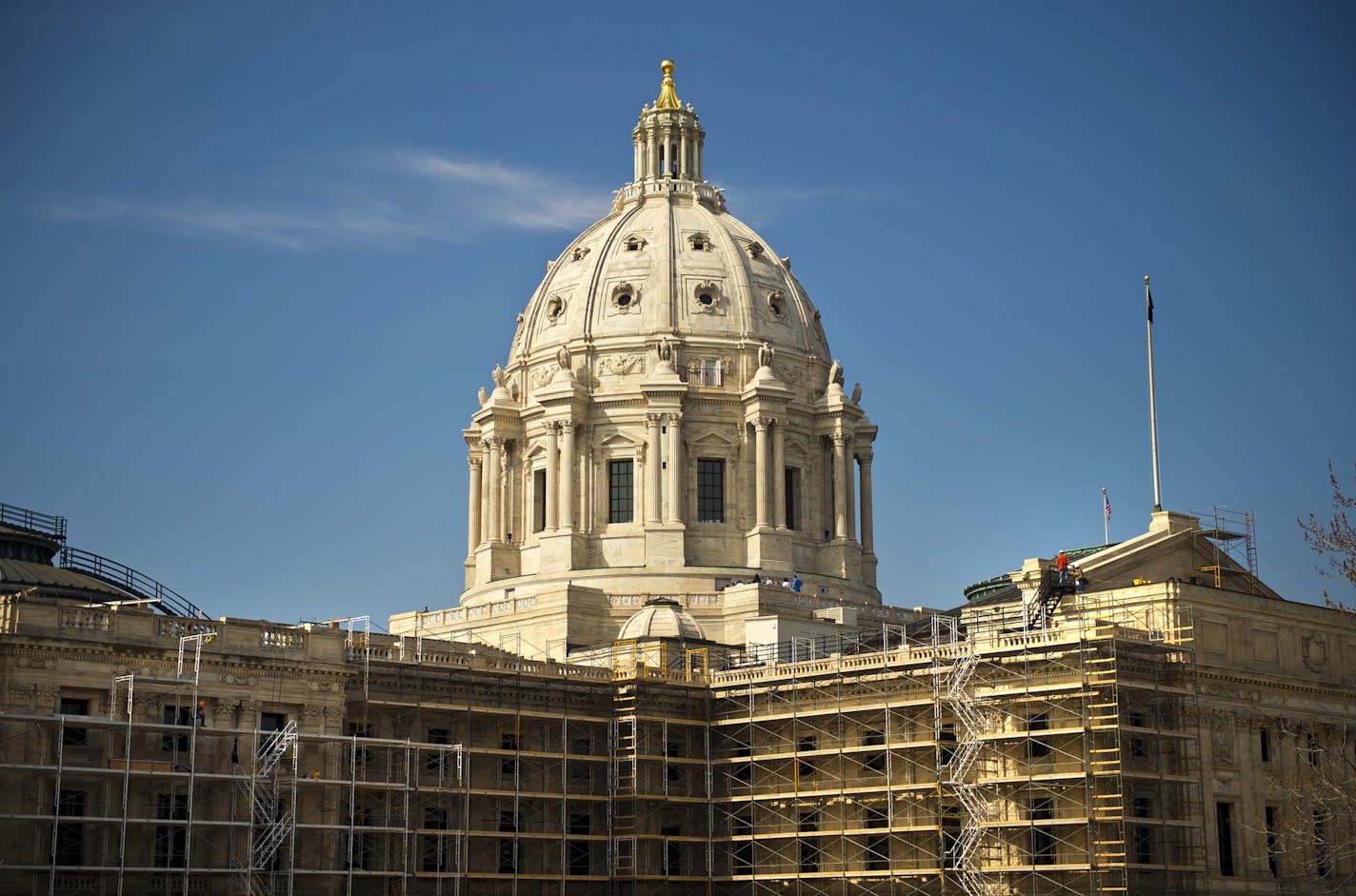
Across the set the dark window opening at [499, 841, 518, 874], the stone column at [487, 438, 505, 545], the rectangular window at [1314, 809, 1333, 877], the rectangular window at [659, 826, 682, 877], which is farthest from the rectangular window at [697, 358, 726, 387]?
the rectangular window at [1314, 809, 1333, 877]

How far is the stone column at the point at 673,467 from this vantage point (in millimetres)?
112812

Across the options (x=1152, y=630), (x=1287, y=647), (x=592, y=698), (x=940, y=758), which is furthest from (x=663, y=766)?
(x=1287, y=647)

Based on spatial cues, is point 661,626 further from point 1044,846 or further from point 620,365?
point 1044,846

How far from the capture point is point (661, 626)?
323 ft

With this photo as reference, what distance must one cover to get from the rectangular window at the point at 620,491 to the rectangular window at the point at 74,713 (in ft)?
150

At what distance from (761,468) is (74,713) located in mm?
49219

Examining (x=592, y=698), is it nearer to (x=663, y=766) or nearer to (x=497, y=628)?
(x=663, y=766)

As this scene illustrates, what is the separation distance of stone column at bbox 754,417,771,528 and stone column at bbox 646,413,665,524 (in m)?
5.09

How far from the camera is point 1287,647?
8906cm

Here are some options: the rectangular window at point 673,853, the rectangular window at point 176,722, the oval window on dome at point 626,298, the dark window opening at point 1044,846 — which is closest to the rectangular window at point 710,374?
the oval window on dome at point 626,298

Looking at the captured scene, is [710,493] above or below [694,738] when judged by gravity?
above

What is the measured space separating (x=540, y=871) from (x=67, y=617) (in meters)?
22.6

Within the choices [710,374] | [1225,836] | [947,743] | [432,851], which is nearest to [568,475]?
[710,374]

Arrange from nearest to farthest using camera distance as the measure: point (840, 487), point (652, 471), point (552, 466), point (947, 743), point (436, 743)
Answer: point (947, 743), point (436, 743), point (652, 471), point (552, 466), point (840, 487)
